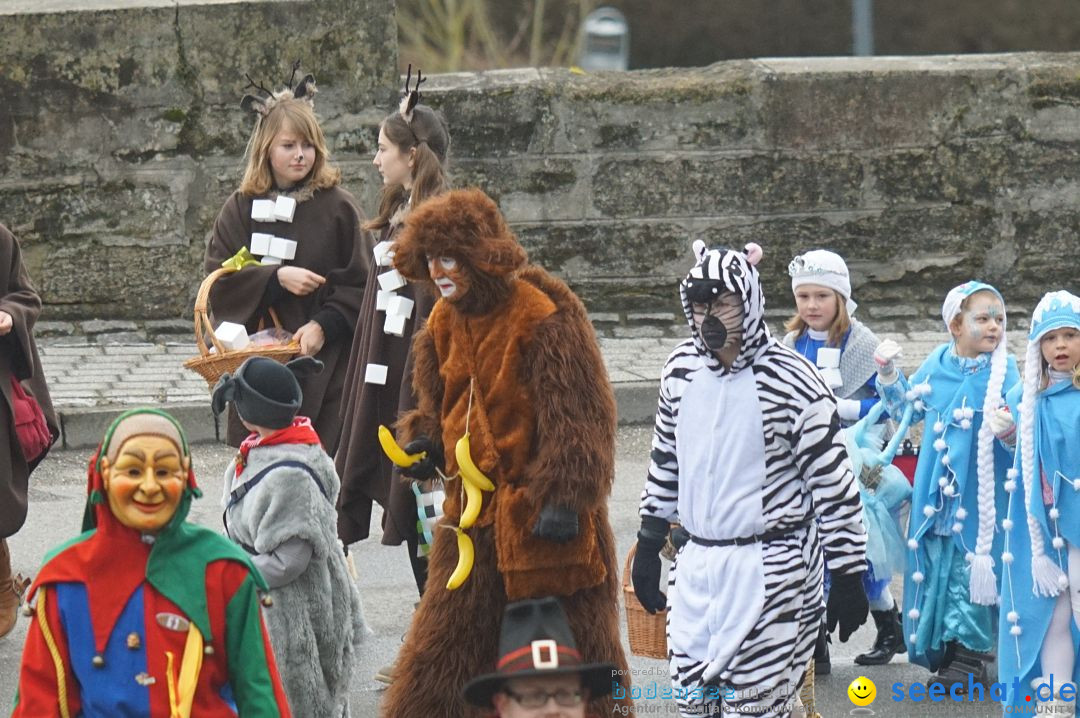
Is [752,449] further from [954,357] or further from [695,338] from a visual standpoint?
[954,357]

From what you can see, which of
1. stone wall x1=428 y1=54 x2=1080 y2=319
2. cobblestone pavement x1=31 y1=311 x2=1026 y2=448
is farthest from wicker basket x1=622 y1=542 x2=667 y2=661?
stone wall x1=428 y1=54 x2=1080 y2=319

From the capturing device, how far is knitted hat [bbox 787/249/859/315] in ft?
23.8

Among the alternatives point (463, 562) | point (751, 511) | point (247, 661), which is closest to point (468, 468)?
point (463, 562)

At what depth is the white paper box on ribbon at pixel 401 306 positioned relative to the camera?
282 inches

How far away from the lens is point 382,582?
8297 millimetres

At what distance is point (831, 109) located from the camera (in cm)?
1216

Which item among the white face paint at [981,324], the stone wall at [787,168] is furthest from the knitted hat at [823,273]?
the stone wall at [787,168]

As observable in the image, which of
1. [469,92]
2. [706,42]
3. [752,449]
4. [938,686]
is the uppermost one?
[706,42]

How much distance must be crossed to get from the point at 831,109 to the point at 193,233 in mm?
4168

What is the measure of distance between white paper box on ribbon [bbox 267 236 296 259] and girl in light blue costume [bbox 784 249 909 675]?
209 centimetres

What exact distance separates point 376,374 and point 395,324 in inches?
9.0

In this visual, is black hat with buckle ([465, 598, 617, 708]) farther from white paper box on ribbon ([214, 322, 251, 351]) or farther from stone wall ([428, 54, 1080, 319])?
stone wall ([428, 54, 1080, 319])

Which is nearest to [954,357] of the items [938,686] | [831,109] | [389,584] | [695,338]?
[938,686]

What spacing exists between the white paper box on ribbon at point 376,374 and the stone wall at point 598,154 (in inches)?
185
